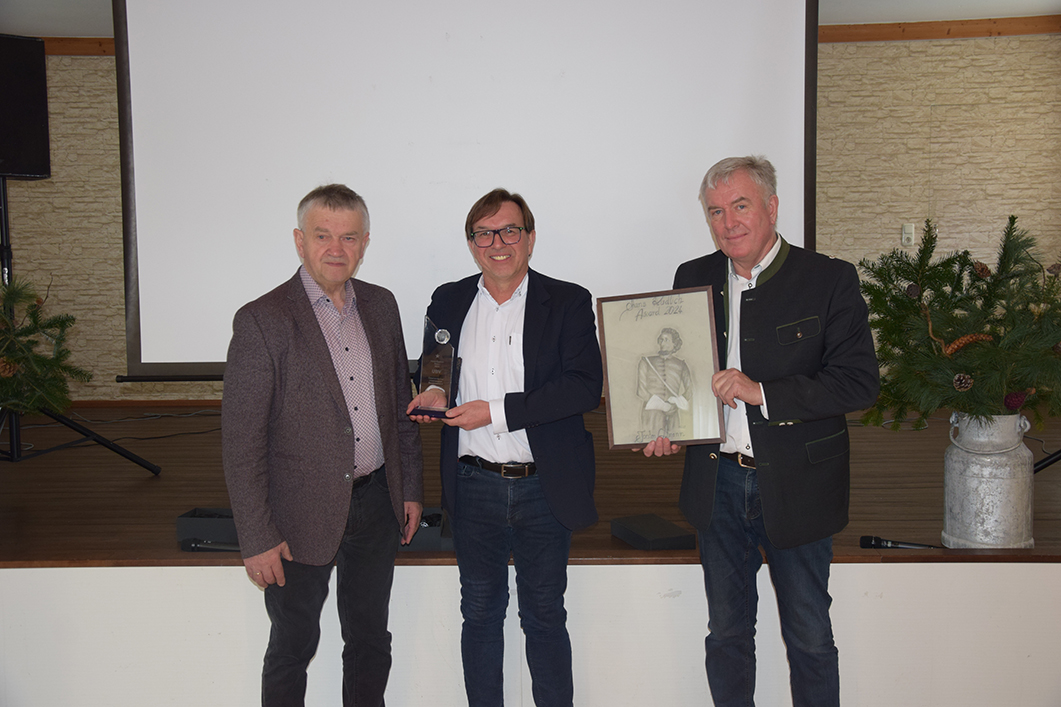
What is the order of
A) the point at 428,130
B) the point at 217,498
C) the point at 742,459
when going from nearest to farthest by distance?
1. the point at 742,459
2. the point at 428,130
3. the point at 217,498

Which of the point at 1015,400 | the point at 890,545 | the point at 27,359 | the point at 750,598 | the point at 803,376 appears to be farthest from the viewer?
the point at 27,359

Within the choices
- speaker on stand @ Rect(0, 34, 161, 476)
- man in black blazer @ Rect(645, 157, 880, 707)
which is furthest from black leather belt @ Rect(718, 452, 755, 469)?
speaker on stand @ Rect(0, 34, 161, 476)

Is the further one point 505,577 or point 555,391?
point 505,577

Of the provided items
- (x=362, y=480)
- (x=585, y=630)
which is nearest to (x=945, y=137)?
(x=585, y=630)

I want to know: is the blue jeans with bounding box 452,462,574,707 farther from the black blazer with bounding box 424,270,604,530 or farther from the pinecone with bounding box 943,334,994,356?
the pinecone with bounding box 943,334,994,356

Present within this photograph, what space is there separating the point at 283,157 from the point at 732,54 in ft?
6.31

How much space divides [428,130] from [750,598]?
2.18m

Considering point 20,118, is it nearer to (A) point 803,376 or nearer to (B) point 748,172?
(B) point 748,172

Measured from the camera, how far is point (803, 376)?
5.55 ft

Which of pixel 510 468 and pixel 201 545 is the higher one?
pixel 510 468

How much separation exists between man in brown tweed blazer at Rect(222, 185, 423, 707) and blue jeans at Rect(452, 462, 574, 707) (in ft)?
0.75

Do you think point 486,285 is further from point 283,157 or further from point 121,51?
point 121,51

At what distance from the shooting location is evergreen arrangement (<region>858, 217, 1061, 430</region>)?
2252 millimetres

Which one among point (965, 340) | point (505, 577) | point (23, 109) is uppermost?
point (23, 109)
